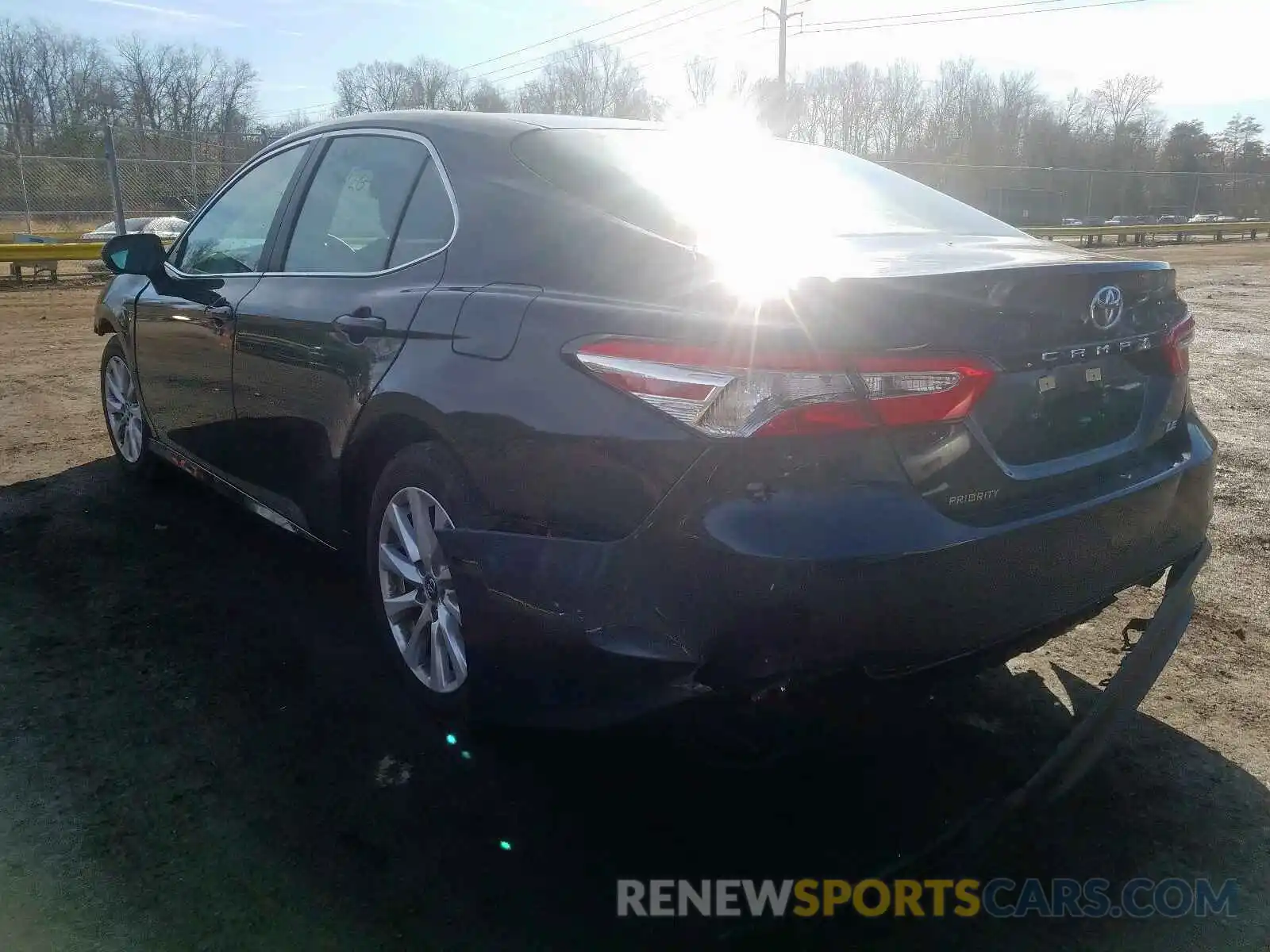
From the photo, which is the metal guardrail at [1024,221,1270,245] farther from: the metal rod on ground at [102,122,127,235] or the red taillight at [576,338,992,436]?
the red taillight at [576,338,992,436]

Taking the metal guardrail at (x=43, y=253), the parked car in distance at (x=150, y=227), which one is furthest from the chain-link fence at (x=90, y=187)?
the metal guardrail at (x=43, y=253)

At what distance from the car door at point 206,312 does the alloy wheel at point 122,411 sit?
Result: 40 cm

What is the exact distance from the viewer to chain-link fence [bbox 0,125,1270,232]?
65.7 feet

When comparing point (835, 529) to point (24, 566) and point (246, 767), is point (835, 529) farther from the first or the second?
point (24, 566)

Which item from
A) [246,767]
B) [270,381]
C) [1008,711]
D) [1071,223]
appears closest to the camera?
[246,767]

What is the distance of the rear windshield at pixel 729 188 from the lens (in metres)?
2.55

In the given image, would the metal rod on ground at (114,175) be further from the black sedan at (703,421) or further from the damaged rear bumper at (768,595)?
the damaged rear bumper at (768,595)

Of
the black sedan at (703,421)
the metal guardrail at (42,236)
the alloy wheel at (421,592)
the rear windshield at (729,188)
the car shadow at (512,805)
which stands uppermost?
the metal guardrail at (42,236)

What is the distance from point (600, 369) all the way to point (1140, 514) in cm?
128

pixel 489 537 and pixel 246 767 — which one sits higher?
pixel 489 537

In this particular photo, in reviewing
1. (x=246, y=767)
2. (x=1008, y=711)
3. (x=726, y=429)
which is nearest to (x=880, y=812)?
(x=1008, y=711)

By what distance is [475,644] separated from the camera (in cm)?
237

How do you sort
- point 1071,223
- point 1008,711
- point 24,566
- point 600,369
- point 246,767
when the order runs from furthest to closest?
point 1071,223, point 24,566, point 1008,711, point 246,767, point 600,369

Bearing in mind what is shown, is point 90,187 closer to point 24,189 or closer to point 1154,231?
point 24,189
